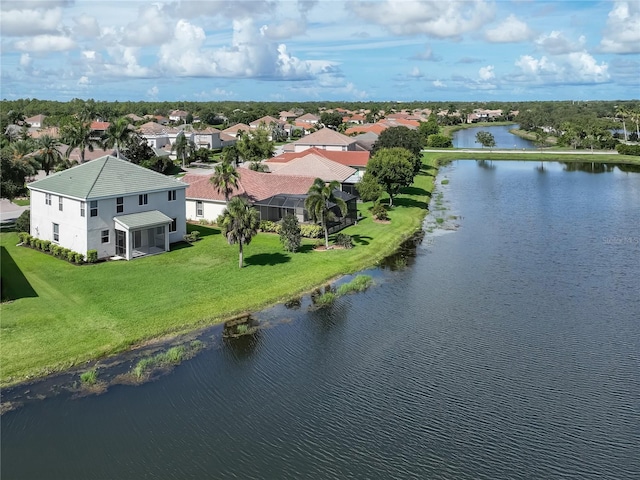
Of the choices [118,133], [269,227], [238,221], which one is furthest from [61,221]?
[118,133]

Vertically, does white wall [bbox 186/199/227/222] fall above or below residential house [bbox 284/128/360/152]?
below

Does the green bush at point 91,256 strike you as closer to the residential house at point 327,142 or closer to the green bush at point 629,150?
the residential house at point 327,142

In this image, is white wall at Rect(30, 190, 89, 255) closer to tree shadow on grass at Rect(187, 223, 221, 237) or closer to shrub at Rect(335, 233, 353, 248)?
tree shadow on grass at Rect(187, 223, 221, 237)

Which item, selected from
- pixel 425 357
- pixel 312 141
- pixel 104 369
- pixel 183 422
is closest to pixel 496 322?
pixel 425 357

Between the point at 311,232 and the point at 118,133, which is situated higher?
the point at 118,133

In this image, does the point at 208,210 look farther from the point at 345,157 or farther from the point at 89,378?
the point at 345,157

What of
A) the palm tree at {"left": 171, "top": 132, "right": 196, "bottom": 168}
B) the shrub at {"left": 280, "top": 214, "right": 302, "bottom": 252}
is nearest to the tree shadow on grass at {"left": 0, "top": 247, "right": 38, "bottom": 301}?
the shrub at {"left": 280, "top": 214, "right": 302, "bottom": 252}

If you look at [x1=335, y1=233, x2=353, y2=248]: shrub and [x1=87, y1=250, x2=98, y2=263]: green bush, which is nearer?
[x1=87, y1=250, x2=98, y2=263]: green bush
